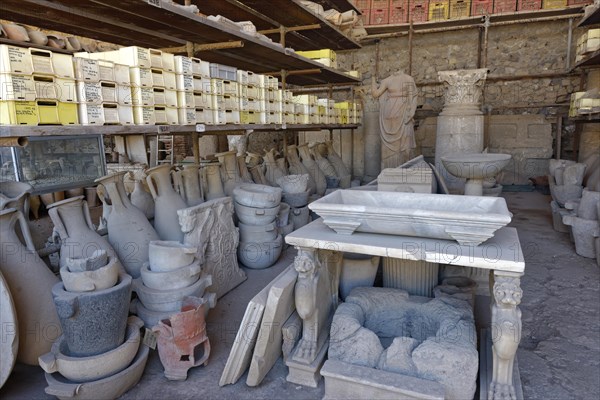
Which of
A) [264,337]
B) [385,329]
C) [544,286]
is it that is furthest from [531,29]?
[264,337]

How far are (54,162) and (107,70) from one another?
4689 millimetres

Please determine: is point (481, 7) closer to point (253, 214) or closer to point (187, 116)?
point (253, 214)

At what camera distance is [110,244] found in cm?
314

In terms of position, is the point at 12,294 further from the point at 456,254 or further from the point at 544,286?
the point at 544,286

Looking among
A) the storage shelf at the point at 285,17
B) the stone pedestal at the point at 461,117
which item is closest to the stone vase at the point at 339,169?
the stone pedestal at the point at 461,117

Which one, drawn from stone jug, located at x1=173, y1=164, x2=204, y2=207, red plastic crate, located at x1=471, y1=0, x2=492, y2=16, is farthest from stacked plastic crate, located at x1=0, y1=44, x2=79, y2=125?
red plastic crate, located at x1=471, y1=0, x2=492, y2=16

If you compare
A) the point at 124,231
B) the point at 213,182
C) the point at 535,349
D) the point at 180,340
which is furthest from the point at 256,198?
the point at 535,349

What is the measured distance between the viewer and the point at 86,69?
8.17 feet

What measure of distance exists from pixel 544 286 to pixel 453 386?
89.9 inches

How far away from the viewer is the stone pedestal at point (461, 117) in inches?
261

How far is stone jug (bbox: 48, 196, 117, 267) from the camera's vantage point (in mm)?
2758

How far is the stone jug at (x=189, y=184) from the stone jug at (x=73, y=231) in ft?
3.47

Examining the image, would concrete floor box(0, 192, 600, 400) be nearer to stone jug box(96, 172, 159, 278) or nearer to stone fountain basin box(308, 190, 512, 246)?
stone jug box(96, 172, 159, 278)

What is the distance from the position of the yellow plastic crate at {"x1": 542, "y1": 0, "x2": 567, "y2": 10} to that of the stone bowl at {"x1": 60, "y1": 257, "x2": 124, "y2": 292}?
10.4 meters
